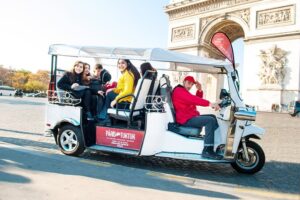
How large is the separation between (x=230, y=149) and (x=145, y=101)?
4.79 feet

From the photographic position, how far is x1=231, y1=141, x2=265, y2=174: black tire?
4766 mm

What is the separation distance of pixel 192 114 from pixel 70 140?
81.8 inches

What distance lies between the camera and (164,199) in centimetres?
331

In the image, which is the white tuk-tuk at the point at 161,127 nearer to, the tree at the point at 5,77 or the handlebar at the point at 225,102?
the handlebar at the point at 225,102

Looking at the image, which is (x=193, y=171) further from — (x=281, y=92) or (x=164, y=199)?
(x=281, y=92)

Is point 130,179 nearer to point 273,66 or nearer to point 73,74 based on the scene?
point 73,74

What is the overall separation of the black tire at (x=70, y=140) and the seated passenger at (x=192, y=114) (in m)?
1.65

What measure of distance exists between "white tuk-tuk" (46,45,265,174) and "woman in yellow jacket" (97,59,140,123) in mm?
170

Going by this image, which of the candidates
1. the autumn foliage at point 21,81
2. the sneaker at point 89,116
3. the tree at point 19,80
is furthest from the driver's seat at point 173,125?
the tree at point 19,80

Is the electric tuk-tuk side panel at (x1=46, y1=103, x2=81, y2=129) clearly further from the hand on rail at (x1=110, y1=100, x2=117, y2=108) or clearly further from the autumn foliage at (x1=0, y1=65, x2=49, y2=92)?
the autumn foliage at (x1=0, y1=65, x2=49, y2=92)

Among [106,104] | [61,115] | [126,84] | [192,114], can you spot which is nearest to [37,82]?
[61,115]

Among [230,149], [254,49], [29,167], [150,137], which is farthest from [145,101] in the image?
[254,49]

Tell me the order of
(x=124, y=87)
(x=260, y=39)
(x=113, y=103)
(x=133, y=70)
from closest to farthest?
(x=113, y=103) → (x=124, y=87) → (x=133, y=70) → (x=260, y=39)

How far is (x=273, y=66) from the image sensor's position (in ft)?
81.3
